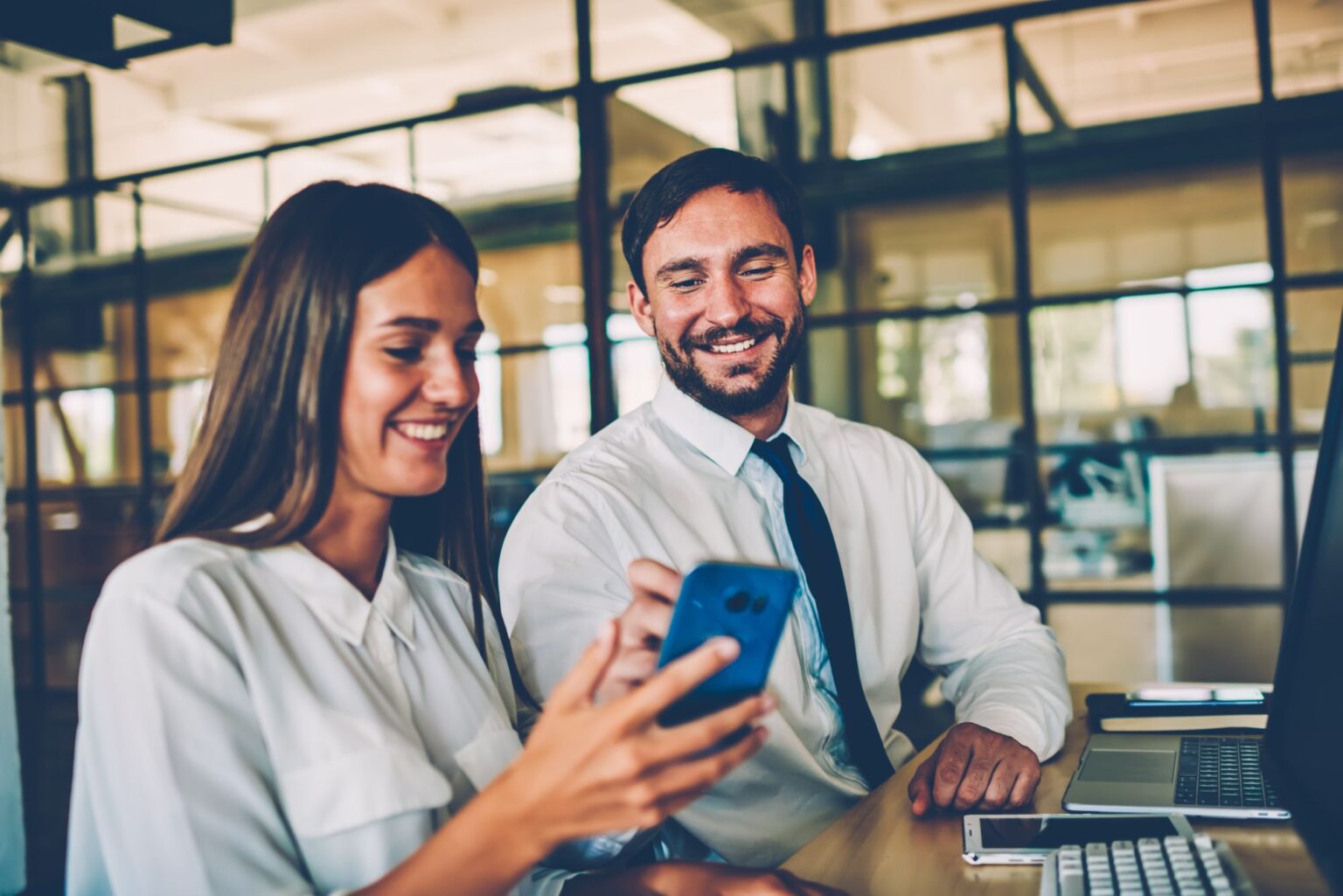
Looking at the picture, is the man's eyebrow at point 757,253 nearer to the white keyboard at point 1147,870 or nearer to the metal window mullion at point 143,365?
the white keyboard at point 1147,870

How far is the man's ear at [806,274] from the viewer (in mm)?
1895

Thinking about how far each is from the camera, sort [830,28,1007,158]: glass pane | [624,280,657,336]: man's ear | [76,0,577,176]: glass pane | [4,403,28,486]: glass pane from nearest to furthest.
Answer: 1. [624,280,657,336]: man's ear
2. [4,403,28,486]: glass pane
3. [830,28,1007,158]: glass pane
4. [76,0,577,176]: glass pane

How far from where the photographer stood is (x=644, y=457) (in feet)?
5.72

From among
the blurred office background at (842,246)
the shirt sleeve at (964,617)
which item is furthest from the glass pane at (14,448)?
the shirt sleeve at (964,617)

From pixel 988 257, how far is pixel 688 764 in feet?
26.3

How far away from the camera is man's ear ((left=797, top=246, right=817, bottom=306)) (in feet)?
6.22

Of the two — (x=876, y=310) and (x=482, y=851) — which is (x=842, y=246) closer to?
(x=876, y=310)

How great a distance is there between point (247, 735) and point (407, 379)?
329mm

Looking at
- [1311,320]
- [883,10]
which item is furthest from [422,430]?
[883,10]

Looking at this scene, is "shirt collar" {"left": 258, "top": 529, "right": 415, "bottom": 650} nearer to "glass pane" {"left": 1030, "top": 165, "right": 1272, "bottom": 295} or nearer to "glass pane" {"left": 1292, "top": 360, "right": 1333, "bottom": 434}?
"glass pane" {"left": 1292, "top": 360, "right": 1333, "bottom": 434}

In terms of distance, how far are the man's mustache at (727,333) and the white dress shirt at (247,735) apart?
0.84m

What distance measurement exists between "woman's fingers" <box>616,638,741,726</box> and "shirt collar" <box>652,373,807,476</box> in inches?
40.5

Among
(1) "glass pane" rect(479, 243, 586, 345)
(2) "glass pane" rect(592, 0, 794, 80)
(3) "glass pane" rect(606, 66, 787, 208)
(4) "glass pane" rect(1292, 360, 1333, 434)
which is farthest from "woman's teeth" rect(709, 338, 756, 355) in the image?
(1) "glass pane" rect(479, 243, 586, 345)

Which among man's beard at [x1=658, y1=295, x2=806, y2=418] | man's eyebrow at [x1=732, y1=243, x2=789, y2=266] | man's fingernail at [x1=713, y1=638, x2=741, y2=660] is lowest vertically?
man's fingernail at [x1=713, y1=638, x2=741, y2=660]
